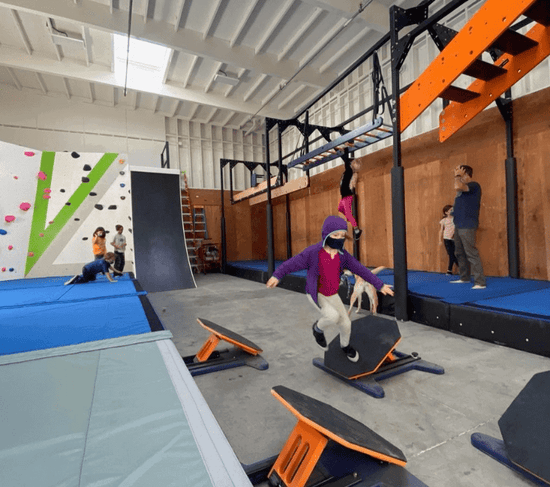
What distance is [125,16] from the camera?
6.36 meters

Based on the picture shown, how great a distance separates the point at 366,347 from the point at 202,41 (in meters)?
7.63

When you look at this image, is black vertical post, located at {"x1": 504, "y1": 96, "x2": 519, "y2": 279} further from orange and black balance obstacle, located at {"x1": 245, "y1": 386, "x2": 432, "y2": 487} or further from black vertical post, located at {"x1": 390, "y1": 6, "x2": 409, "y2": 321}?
orange and black balance obstacle, located at {"x1": 245, "y1": 386, "x2": 432, "y2": 487}

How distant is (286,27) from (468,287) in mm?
6690

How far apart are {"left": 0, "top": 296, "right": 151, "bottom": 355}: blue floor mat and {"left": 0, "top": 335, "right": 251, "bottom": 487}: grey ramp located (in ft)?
1.77

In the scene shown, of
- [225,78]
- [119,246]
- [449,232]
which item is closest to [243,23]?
[225,78]

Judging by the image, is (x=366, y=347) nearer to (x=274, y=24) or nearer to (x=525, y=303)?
(x=525, y=303)

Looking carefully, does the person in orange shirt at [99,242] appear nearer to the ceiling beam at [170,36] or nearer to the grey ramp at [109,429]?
the ceiling beam at [170,36]

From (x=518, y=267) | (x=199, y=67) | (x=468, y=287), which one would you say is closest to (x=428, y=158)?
(x=518, y=267)

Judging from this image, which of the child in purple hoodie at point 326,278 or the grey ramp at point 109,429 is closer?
the grey ramp at point 109,429

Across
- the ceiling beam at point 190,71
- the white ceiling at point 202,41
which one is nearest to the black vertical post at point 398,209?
the white ceiling at point 202,41

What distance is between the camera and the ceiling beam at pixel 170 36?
588 cm

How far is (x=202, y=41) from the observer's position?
23.5 ft

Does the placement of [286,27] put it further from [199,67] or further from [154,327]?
[154,327]

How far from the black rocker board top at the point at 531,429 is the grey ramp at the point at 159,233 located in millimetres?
7187
